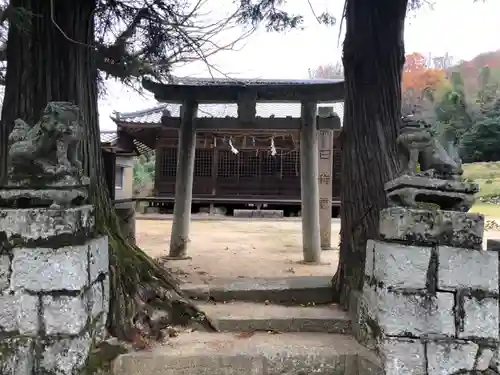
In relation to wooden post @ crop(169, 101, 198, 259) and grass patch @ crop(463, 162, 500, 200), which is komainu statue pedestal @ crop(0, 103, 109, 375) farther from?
grass patch @ crop(463, 162, 500, 200)

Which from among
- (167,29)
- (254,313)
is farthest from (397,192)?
(167,29)

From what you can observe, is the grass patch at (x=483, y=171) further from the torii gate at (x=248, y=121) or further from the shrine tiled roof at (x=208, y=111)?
the torii gate at (x=248, y=121)

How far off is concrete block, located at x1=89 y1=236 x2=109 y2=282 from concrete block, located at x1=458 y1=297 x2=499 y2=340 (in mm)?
2449

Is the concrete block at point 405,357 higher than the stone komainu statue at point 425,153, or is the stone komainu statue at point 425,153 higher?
the stone komainu statue at point 425,153

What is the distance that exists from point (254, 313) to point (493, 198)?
73.7ft

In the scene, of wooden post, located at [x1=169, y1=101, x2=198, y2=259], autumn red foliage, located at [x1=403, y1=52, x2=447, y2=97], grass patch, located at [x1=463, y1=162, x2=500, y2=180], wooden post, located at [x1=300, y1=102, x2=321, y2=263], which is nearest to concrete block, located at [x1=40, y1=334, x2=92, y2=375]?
wooden post, located at [x1=169, y1=101, x2=198, y2=259]

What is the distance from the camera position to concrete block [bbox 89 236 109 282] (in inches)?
117

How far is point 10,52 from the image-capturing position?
3.82m

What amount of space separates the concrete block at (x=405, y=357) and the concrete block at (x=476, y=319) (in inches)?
11.6

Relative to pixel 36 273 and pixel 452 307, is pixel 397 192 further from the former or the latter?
pixel 36 273

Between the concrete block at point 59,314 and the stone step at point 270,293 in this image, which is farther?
the stone step at point 270,293

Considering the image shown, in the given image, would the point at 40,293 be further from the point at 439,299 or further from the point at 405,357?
the point at 439,299

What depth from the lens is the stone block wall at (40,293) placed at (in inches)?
107

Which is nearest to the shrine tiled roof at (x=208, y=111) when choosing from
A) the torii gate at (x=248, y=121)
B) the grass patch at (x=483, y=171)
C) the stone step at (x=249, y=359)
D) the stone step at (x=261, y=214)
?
the stone step at (x=261, y=214)
